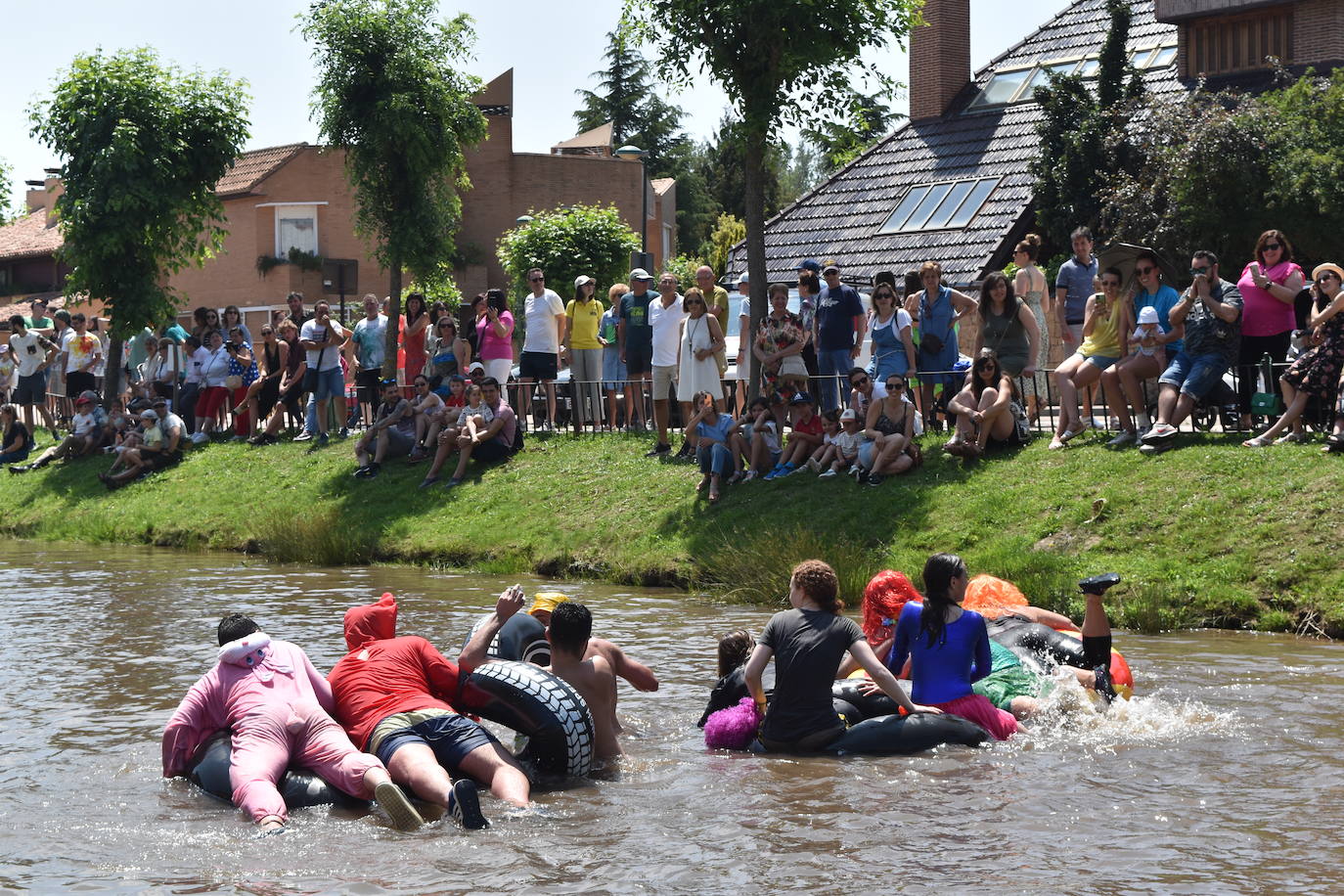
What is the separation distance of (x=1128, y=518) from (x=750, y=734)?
21.5 ft

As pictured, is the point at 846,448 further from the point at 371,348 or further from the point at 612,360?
the point at 371,348

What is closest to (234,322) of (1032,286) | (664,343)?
(664,343)

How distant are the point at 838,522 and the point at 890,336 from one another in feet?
9.39

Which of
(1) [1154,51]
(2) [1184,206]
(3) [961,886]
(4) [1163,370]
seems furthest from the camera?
(1) [1154,51]

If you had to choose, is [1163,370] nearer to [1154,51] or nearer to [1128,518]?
[1128,518]

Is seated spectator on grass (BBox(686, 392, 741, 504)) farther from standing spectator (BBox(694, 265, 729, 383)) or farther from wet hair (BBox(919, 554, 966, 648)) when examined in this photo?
wet hair (BBox(919, 554, 966, 648))

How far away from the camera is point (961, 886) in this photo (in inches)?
291

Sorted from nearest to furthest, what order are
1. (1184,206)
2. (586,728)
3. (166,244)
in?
1. (586,728)
2. (1184,206)
3. (166,244)

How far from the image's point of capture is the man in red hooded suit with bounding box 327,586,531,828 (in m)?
8.93

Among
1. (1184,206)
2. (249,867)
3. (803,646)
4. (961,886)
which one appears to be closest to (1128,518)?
(803,646)

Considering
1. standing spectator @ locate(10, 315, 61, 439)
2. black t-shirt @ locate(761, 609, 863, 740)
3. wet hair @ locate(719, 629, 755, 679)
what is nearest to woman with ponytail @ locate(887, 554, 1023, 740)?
black t-shirt @ locate(761, 609, 863, 740)

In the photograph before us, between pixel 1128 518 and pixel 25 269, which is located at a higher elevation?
pixel 25 269

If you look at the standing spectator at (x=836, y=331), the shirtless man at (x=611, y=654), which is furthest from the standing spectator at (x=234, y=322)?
the shirtless man at (x=611, y=654)

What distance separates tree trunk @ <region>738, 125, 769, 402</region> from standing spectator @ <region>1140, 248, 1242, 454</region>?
581cm
